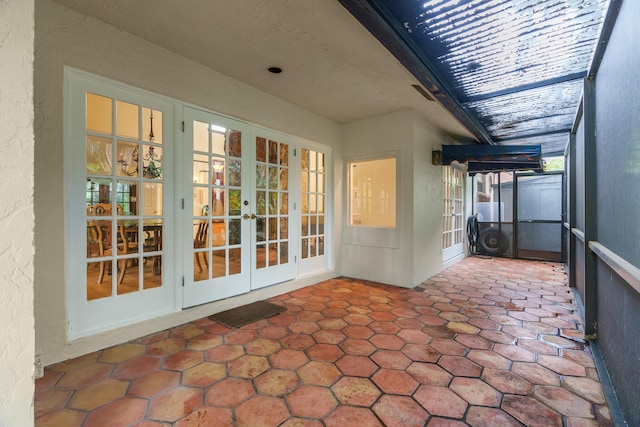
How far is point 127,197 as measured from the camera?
2385 millimetres

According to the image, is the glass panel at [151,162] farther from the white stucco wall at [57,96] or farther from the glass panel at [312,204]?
the glass panel at [312,204]

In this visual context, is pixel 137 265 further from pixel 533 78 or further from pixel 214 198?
pixel 533 78

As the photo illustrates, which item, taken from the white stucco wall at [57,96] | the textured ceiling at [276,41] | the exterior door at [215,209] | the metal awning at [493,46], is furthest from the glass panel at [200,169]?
the metal awning at [493,46]

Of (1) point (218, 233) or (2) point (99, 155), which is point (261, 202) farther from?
(2) point (99, 155)

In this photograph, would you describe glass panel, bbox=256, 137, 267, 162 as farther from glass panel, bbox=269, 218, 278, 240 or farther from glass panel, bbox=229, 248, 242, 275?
glass panel, bbox=229, 248, 242, 275

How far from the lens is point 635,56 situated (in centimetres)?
131

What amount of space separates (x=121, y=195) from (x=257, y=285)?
67.4 inches

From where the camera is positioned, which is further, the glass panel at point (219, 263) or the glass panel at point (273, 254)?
the glass panel at point (273, 254)

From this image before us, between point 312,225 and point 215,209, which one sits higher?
point 215,209

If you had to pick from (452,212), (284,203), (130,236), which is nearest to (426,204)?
(452,212)

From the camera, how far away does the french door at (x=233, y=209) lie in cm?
278

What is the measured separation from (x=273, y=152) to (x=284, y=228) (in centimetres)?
101

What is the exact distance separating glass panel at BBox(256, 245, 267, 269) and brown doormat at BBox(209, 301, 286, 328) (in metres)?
0.46

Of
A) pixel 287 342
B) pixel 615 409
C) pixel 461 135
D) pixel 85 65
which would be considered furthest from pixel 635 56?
pixel 461 135
